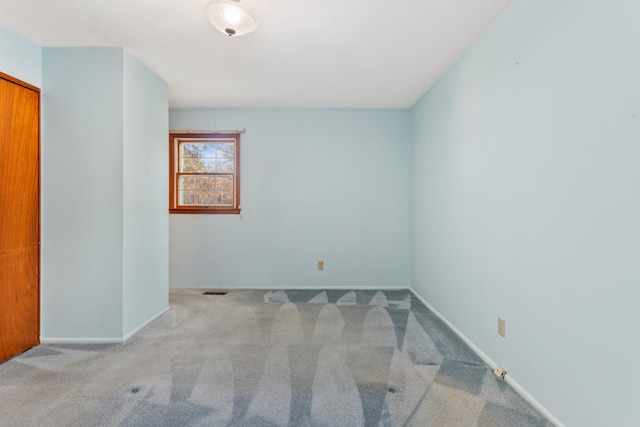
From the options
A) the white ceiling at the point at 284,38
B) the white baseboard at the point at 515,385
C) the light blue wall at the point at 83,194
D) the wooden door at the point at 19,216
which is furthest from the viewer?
the light blue wall at the point at 83,194

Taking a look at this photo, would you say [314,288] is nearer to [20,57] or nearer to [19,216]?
[19,216]

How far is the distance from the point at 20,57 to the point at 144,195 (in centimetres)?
136

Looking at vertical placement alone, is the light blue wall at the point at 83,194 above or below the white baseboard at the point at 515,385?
above

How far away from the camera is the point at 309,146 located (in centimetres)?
405

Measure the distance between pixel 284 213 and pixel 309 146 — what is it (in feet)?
3.27

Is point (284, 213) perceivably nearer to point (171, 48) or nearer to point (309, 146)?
point (309, 146)

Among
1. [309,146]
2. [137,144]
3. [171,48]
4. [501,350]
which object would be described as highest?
[171,48]

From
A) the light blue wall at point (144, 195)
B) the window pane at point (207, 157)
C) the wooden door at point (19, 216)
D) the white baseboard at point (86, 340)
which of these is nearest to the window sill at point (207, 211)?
the window pane at point (207, 157)

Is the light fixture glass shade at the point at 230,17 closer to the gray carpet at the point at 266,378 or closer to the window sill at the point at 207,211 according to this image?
the gray carpet at the point at 266,378

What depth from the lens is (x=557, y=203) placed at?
1527mm

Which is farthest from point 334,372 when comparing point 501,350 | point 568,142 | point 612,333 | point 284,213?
point 284,213

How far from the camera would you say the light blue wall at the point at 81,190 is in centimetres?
246

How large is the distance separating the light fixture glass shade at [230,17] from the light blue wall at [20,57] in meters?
1.66

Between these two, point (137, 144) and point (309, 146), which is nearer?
point (137, 144)
